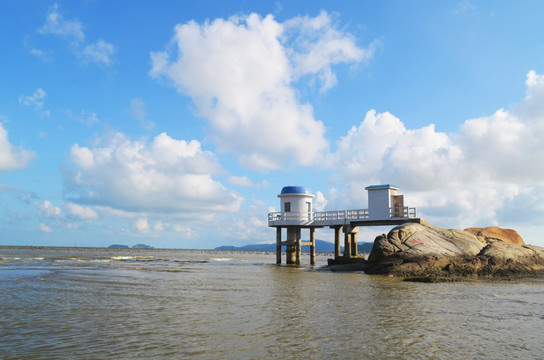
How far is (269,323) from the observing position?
1024 centimetres

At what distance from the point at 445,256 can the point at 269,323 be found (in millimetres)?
18094

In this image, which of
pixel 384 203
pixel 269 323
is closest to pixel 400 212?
pixel 384 203

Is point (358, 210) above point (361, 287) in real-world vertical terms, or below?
above

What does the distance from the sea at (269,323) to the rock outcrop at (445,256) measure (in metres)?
6.77

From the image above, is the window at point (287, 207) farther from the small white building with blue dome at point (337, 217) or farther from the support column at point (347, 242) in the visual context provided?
the support column at point (347, 242)

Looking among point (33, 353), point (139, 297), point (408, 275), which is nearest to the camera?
point (33, 353)

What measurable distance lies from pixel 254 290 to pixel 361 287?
475cm

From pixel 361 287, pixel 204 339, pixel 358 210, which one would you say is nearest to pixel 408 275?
pixel 361 287

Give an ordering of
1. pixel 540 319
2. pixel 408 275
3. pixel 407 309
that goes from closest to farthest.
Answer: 1. pixel 540 319
2. pixel 407 309
3. pixel 408 275

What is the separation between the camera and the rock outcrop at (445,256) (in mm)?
23844

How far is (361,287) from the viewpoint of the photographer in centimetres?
1795

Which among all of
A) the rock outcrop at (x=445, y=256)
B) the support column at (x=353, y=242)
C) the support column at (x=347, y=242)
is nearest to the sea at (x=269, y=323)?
the rock outcrop at (x=445, y=256)

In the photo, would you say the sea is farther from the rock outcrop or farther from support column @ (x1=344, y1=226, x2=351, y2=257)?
support column @ (x1=344, y1=226, x2=351, y2=257)

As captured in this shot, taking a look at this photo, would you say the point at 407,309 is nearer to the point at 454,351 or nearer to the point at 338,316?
the point at 338,316
